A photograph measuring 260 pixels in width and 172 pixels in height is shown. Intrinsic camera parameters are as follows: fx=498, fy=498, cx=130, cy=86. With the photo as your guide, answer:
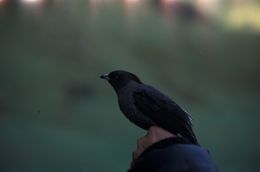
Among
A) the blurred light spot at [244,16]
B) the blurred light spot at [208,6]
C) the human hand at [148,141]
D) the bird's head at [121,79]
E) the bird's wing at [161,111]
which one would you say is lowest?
the human hand at [148,141]

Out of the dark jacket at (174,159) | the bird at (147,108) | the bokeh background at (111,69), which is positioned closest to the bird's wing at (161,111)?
the bird at (147,108)

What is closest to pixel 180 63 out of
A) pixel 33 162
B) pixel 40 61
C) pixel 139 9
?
pixel 139 9

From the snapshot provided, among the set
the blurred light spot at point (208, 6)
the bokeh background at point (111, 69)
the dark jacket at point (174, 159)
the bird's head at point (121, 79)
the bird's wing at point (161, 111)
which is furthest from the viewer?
the blurred light spot at point (208, 6)

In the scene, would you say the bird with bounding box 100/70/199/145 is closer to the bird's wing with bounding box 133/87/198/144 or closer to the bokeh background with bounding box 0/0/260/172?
the bird's wing with bounding box 133/87/198/144

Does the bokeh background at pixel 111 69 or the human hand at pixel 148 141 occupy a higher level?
the bokeh background at pixel 111 69

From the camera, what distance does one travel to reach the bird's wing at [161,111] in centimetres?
234

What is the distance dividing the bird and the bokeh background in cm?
55

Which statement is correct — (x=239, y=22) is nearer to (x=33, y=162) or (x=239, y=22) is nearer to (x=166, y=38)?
(x=166, y=38)

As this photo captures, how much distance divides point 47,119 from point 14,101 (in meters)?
0.23

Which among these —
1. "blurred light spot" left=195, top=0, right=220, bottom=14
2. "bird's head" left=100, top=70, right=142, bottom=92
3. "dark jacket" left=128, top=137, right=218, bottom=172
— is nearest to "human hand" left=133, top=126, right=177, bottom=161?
"dark jacket" left=128, top=137, right=218, bottom=172

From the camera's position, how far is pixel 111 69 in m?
3.05

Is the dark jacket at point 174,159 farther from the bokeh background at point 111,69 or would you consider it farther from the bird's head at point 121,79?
the bokeh background at point 111,69

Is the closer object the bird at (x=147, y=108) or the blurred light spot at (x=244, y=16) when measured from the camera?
the bird at (x=147, y=108)

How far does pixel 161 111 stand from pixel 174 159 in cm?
123
